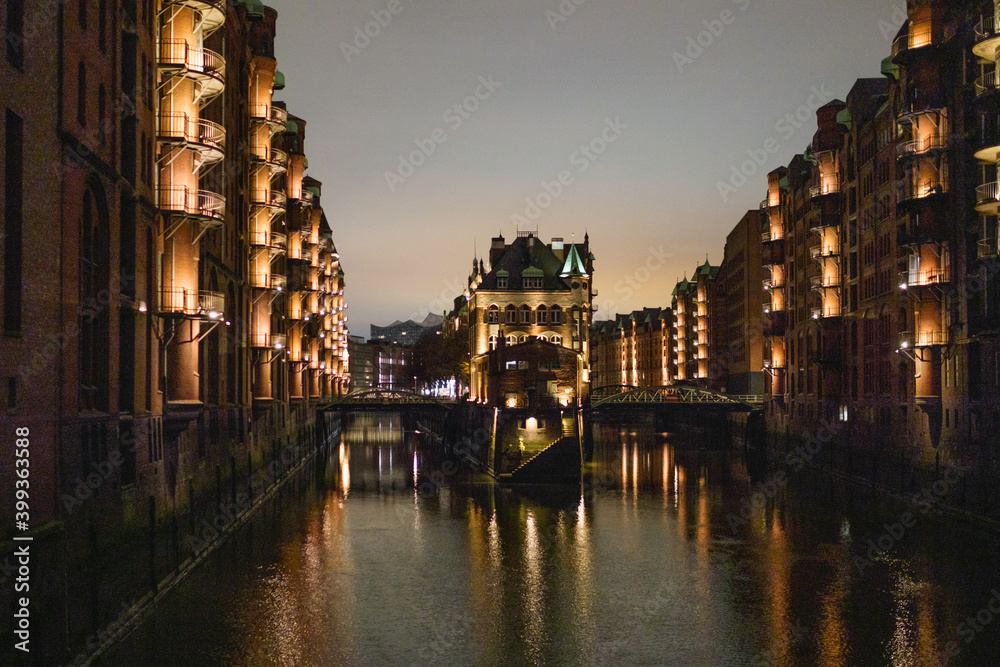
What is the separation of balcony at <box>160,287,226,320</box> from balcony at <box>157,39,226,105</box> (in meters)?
8.08

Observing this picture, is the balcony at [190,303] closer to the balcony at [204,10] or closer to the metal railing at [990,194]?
the balcony at [204,10]

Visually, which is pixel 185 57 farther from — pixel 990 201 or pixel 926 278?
pixel 926 278

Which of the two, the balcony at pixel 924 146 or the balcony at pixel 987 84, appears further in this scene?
the balcony at pixel 924 146

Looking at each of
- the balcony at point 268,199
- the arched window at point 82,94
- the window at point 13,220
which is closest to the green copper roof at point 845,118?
the balcony at point 268,199

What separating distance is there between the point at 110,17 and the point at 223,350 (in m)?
21.6

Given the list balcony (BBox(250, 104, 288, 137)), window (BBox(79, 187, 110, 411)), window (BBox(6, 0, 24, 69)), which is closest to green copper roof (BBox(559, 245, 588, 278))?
balcony (BBox(250, 104, 288, 137))

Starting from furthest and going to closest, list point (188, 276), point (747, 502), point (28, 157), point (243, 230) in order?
point (243, 230), point (747, 502), point (188, 276), point (28, 157)

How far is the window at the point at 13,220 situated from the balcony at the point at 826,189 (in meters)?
61.7

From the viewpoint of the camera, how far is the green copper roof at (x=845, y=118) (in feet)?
243

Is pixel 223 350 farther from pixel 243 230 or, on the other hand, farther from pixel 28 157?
pixel 28 157

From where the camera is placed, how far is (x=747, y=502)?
182 ft

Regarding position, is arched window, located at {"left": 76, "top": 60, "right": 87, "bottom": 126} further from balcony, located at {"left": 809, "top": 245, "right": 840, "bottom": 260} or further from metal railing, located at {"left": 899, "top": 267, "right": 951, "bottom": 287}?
balcony, located at {"left": 809, "top": 245, "right": 840, "bottom": 260}

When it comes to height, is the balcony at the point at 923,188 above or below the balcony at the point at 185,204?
above

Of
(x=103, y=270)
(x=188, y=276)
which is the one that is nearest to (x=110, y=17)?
(x=103, y=270)
